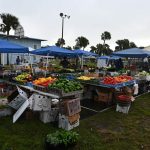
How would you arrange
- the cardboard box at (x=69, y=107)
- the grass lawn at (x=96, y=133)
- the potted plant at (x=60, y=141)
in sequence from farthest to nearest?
the cardboard box at (x=69, y=107) → the grass lawn at (x=96, y=133) → the potted plant at (x=60, y=141)

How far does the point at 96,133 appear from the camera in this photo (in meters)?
5.89

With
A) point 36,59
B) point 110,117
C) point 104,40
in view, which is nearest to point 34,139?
point 110,117

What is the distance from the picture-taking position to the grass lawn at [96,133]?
505cm

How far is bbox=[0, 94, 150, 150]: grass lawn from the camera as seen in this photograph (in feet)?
16.6

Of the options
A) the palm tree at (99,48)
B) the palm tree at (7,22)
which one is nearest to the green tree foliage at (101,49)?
the palm tree at (99,48)

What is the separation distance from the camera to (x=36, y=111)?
6797mm

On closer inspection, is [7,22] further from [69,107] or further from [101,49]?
[101,49]

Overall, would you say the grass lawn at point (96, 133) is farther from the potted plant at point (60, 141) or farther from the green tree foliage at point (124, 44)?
the green tree foliage at point (124, 44)

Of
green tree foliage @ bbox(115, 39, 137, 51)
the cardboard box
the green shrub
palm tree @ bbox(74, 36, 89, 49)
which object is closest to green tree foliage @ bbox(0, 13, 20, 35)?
palm tree @ bbox(74, 36, 89, 49)

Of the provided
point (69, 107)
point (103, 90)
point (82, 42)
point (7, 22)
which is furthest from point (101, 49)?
point (69, 107)

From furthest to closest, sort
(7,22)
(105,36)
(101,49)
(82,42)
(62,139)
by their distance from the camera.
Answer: (105,36), (101,49), (82,42), (7,22), (62,139)

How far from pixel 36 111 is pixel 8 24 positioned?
30328mm

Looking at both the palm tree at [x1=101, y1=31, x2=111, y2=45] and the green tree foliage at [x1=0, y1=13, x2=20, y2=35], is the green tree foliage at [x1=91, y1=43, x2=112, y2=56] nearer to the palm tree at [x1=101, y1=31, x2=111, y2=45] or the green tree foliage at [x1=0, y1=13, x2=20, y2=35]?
the palm tree at [x1=101, y1=31, x2=111, y2=45]

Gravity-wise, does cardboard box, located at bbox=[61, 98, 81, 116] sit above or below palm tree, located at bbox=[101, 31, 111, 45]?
below
